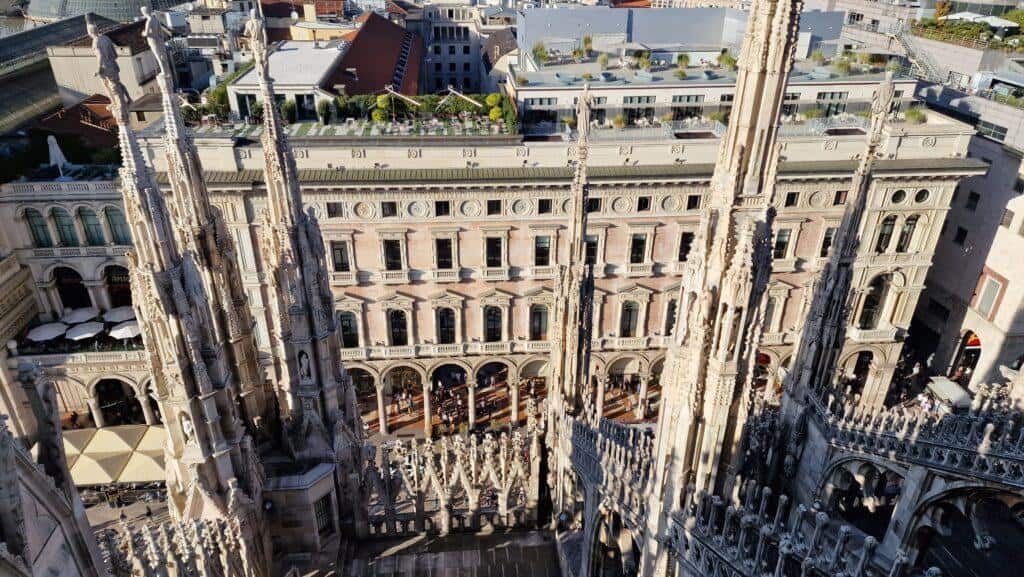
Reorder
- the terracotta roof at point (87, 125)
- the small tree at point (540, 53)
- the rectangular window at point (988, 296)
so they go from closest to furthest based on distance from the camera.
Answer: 1. the rectangular window at point (988, 296)
2. the terracotta roof at point (87, 125)
3. the small tree at point (540, 53)

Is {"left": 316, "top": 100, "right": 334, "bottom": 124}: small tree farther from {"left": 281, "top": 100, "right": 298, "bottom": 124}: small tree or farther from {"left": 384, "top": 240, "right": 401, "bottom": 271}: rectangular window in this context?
{"left": 384, "top": 240, "right": 401, "bottom": 271}: rectangular window

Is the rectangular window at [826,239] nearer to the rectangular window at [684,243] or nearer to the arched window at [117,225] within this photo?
the rectangular window at [684,243]

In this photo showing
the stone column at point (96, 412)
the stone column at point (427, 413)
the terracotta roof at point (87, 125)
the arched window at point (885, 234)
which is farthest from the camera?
the terracotta roof at point (87, 125)

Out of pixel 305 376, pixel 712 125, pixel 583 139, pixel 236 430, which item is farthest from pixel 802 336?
pixel 712 125

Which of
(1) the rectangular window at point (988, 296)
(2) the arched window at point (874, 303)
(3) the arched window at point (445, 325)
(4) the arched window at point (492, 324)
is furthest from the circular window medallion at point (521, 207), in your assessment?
(1) the rectangular window at point (988, 296)

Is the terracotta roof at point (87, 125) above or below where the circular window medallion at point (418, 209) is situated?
above

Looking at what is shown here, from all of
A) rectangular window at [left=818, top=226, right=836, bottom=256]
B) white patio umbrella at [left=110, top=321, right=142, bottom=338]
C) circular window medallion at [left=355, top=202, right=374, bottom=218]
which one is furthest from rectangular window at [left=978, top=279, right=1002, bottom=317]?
white patio umbrella at [left=110, top=321, right=142, bottom=338]
